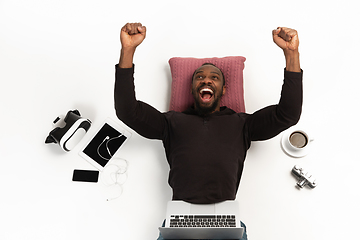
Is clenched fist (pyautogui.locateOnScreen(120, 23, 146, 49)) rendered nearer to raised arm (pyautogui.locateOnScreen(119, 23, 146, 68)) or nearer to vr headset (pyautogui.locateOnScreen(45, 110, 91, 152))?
raised arm (pyautogui.locateOnScreen(119, 23, 146, 68))

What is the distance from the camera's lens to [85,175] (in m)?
1.93

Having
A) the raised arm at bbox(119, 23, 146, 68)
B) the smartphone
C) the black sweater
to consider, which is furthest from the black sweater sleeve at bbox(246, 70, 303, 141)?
the smartphone

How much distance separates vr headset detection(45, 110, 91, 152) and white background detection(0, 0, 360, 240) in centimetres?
6

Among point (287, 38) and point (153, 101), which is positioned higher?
point (287, 38)

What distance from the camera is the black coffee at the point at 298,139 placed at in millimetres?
1914

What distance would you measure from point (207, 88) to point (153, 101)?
461 mm

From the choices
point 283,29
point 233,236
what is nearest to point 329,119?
point 283,29

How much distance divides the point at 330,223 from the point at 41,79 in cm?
204

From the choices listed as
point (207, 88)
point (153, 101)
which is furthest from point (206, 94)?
point (153, 101)

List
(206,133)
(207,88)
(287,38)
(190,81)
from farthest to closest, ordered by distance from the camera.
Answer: (190,81), (207,88), (206,133), (287,38)

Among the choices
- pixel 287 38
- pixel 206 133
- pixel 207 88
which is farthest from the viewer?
pixel 207 88

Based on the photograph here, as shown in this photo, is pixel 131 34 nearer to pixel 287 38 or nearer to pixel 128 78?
pixel 128 78

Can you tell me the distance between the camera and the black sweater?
1.57 m

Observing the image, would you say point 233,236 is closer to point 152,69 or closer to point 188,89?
point 188,89
